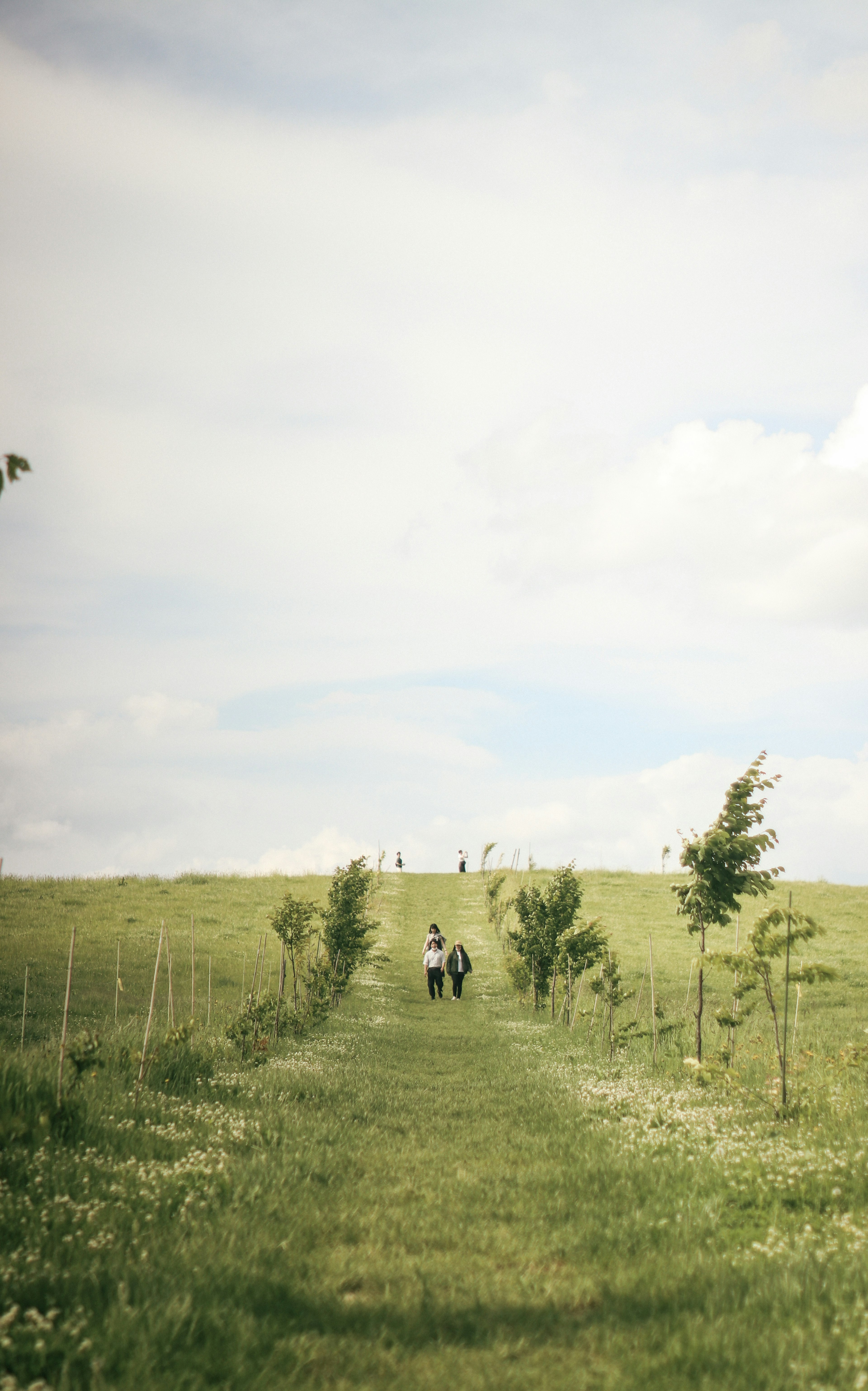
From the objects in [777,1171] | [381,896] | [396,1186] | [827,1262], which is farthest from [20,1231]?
[381,896]

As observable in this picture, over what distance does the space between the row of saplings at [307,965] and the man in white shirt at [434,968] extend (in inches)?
73.9

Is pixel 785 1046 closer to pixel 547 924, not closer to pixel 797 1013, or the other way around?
pixel 797 1013

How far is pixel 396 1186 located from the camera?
23.1 ft

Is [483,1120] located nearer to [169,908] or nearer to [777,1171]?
[777,1171]

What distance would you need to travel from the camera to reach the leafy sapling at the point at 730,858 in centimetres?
1231

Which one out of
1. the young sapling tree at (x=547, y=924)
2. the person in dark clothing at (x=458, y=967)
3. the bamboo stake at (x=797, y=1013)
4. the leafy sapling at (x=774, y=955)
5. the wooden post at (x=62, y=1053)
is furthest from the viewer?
the person in dark clothing at (x=458, y=967)

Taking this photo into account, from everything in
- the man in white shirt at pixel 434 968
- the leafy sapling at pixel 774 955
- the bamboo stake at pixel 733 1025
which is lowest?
the man in white shirt at pixel 434 968

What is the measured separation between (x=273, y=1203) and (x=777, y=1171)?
14.8 feet

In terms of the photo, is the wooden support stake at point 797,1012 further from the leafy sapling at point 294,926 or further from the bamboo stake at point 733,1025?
the leafy sapling at point 294,926

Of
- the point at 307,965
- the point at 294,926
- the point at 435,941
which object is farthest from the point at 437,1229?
the point at 435,941

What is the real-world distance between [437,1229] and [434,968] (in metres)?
19.7

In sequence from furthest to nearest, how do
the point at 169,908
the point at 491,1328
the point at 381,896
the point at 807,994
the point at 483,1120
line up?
1. the point at 381,896
2. the point at 169,908
3. the point at 807,994
4. the point at 483,1120
5. the point at 491,1328

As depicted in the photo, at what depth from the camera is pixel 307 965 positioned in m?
20.7

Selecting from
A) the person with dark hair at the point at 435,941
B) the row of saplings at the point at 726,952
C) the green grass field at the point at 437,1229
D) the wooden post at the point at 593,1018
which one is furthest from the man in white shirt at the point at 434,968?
the green grass field at the point at 437,1229
